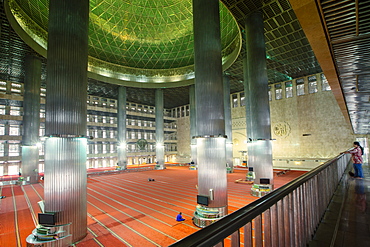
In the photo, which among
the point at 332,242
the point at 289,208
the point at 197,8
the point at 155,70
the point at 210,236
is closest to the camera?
the point at 210,236

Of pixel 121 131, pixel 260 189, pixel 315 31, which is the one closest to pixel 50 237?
pixel 315 31

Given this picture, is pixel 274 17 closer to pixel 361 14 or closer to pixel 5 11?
pixel 361 14

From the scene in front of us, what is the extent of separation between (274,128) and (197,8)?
76.0ft

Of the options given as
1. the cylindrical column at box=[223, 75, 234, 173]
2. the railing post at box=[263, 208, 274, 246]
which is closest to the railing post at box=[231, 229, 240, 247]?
the railing post at box=[263, 208, 274, 246]

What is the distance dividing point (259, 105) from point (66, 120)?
10.8 metres

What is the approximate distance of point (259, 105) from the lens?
42.7 ft

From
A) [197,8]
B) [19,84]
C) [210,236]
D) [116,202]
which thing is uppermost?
[19,84]

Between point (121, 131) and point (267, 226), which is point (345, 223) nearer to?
point (267, 226)

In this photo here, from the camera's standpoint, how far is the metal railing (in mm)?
1078

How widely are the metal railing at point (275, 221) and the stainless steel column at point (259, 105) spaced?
9.59m

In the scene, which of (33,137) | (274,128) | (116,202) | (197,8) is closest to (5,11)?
(33,137)

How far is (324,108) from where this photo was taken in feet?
80.1

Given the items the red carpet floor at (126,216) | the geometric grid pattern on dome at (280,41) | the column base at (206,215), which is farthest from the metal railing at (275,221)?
the geometric grid pattern on dome at (280,41)

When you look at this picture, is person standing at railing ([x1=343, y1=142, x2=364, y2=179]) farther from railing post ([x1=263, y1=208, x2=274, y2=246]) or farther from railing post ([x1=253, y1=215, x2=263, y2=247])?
railing post ([x1=253, y1=215, x2=263, y2=247])
